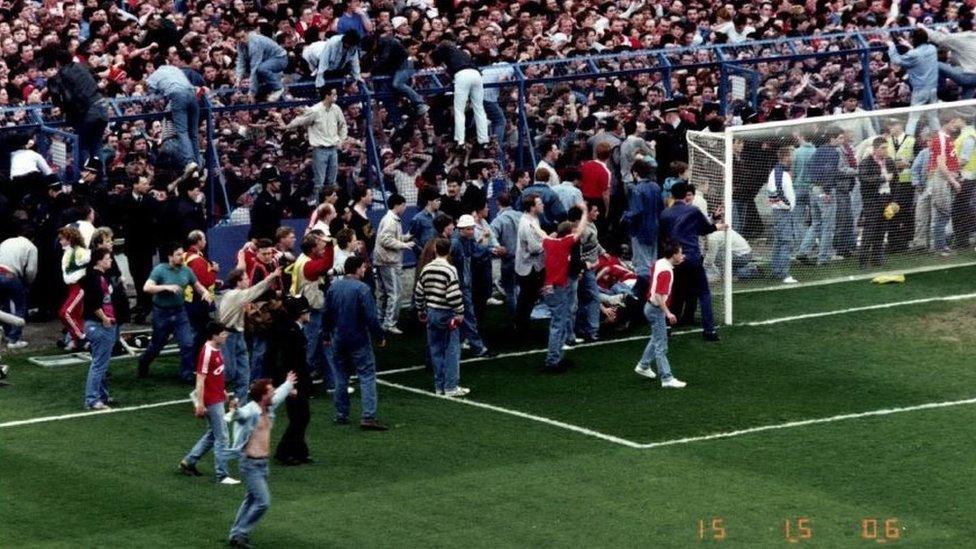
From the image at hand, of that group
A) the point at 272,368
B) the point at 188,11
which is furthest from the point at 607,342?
the point at 188,11

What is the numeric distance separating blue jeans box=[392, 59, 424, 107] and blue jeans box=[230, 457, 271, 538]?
13.1 meters

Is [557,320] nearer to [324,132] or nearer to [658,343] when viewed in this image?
[658,343]

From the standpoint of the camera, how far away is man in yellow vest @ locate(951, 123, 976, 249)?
28.6 metres

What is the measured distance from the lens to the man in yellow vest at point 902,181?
28.4 metres

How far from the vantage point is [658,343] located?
23344mm

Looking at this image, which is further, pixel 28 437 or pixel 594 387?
pixel 594 387

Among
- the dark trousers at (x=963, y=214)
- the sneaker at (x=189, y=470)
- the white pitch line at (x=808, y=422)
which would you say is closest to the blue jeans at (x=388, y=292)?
the white pitch line at (x=808, y=422)

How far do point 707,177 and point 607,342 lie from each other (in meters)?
3.18

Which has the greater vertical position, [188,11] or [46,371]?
[188,11]

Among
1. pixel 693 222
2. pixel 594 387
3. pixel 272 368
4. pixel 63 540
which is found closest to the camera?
pixel 63 540

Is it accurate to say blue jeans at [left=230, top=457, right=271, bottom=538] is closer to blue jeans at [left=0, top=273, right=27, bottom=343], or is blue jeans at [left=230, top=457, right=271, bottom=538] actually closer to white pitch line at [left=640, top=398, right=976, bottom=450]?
white pitch line at [left=640, top=398, right=976, bottom=450]

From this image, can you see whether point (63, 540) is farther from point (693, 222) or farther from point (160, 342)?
point (693, 222)

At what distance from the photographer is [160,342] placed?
2427 cm

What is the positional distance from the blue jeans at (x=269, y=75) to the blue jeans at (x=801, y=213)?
797cm
